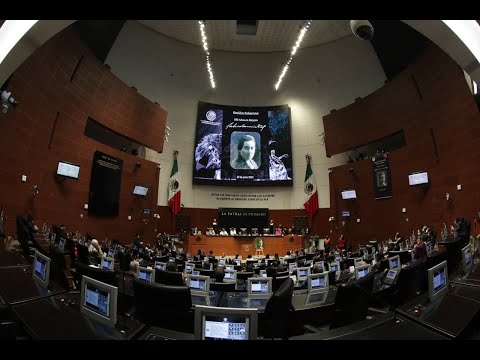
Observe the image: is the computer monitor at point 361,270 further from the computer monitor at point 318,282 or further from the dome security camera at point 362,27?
the dome security camera at point 362,27

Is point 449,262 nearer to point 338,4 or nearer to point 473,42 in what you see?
point 473,42

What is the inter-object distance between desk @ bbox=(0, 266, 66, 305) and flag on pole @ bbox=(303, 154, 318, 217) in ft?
57.0

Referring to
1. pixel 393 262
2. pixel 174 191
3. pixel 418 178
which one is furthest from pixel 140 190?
pixel 418 178

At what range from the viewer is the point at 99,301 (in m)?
2.91

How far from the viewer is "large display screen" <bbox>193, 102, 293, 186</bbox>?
67.3ft

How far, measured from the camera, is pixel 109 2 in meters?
2.03

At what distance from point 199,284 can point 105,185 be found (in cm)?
1055

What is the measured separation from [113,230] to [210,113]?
1134 cm

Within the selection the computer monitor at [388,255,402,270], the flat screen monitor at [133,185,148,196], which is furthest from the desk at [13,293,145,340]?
the flat screen monitor at [133,185,148,196]

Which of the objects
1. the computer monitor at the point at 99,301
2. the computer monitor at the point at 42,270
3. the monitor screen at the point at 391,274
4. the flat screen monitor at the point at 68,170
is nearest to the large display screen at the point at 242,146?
the flat screen monitor at the point at 68,170

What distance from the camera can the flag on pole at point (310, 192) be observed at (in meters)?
19.5

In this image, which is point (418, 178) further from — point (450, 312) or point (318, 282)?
point (450, 312)

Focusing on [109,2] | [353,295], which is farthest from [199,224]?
[109,2]

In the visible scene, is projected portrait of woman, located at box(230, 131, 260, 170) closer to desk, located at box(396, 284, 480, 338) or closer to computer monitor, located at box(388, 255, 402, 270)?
computer monitor, located at box(388, 255, 402, 270)
